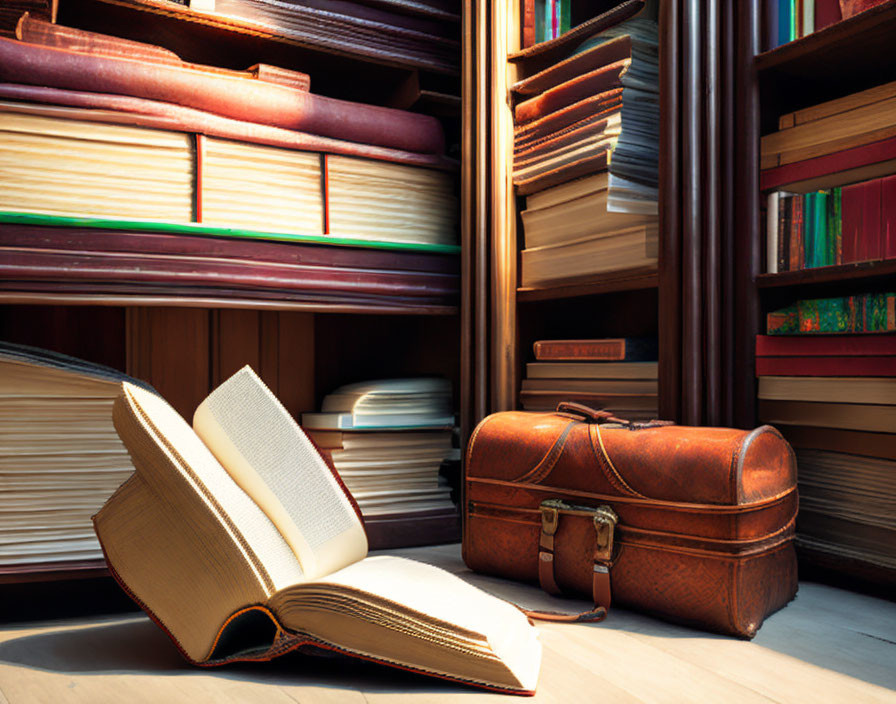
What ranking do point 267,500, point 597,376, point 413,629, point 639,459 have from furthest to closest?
point 597,376 → point 639,459 → point 267,500 → point 413,629

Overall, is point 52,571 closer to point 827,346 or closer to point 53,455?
point 53,455

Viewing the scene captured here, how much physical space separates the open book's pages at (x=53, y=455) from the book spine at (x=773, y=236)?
1068 mm

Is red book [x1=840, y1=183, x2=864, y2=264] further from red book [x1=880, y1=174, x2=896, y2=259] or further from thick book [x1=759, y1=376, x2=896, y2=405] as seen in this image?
thick book [x1=759, y1=376, x2=896, y2=405]

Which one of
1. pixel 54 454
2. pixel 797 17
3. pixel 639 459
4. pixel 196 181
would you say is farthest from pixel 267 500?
pixel 797 17

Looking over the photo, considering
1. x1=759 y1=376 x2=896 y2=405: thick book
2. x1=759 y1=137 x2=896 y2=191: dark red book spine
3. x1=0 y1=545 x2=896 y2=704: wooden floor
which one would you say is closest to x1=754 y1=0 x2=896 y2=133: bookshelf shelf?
x1=759 y1=137 x2=896 y2=191: dark red book spine

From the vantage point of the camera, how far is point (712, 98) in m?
1.26

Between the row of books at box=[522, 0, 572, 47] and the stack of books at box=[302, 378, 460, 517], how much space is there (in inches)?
30.6

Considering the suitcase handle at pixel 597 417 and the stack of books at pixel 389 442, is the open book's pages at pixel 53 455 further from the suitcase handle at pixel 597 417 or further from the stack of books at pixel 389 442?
the suitcase handle at pixel 597 417

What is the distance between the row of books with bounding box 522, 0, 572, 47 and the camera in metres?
1.60

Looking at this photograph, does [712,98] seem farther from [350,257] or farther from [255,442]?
[255,442]

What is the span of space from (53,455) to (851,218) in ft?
4.20

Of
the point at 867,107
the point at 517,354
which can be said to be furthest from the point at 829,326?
the point at 517,354

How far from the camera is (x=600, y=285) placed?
141 cm

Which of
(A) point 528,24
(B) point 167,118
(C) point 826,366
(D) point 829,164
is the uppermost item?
(A) point 528,24
